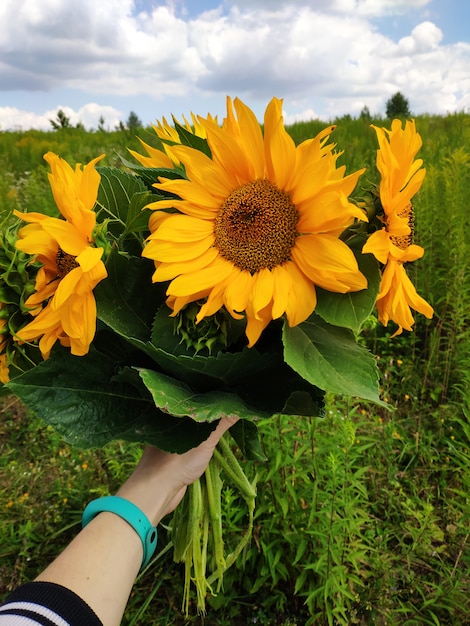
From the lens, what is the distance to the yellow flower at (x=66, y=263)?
560mm

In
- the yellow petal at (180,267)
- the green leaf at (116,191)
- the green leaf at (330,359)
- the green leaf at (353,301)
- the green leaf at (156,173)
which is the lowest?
the green leaf at (330,359)

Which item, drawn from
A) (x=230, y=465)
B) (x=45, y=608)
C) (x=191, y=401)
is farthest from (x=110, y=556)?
(x=191, y=401)

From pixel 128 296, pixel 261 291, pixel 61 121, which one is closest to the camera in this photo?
pixel 261 291

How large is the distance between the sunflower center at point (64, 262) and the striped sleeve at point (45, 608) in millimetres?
411

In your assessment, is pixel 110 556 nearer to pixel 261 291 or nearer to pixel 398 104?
pixel 261 291

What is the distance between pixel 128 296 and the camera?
64cm

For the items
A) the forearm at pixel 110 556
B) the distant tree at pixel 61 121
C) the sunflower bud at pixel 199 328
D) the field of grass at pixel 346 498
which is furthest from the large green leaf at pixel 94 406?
the distant tree at pixel 61 121

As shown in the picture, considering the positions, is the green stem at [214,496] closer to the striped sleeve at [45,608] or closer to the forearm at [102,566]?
the forearm at [102,566]

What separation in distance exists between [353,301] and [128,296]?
0.86ft

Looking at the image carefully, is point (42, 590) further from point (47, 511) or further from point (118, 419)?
point (47, 511)

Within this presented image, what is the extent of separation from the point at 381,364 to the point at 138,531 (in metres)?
1.68

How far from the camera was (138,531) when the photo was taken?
864mm

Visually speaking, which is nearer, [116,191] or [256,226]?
[256,226]

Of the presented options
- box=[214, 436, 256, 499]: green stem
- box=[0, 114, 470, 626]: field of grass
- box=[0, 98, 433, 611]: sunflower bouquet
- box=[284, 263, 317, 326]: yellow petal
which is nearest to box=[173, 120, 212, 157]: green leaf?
box=[0, 98, 433, 611]: sunflower bouquet
